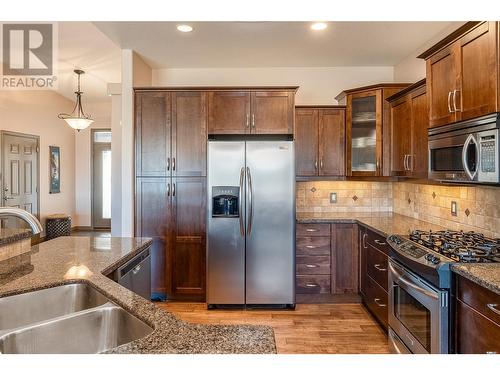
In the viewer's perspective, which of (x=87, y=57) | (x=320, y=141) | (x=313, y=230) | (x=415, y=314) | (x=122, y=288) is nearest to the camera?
(x=122, y=288)

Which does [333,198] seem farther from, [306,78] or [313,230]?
[306,78]

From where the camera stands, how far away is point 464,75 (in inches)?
84.0

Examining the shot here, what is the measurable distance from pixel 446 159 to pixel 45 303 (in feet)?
8.00

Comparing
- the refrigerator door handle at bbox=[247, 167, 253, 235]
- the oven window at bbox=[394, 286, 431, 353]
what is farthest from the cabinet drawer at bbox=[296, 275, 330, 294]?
the oven window at bbox=[394, 286, 431, 353]

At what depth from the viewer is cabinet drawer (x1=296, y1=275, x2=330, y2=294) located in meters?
3.82

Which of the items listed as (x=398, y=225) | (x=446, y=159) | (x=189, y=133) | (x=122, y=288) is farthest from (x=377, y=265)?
(x=122, y=288)

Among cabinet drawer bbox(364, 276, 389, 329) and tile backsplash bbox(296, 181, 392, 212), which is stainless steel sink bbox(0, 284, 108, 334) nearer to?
cabinet drawer bbox(364, 276, 389, 329)

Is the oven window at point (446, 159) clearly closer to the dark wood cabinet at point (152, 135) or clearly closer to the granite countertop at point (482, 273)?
the granite countertop at point (482, 273)

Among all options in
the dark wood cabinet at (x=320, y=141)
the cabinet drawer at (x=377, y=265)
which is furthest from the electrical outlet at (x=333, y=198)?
the cabinet drawer at (x=377, y=265)

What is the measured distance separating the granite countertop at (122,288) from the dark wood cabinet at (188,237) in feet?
4.24

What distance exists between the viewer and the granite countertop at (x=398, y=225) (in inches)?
63.6
